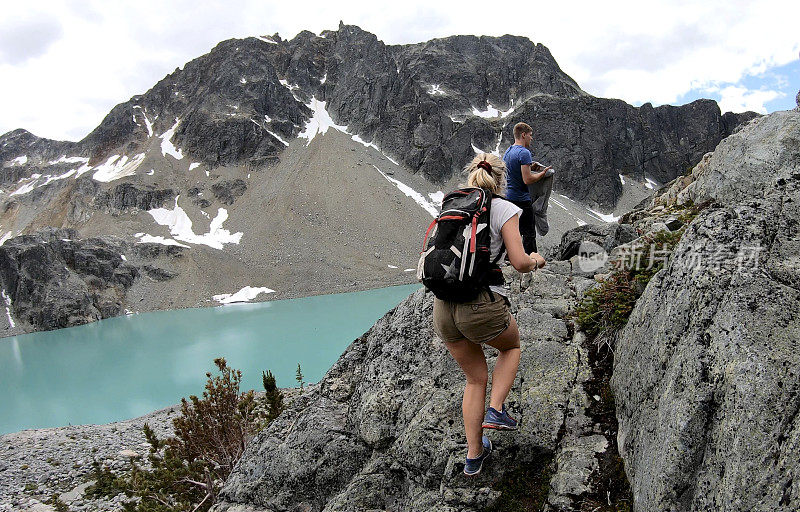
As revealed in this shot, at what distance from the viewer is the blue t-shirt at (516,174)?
684 centimetres

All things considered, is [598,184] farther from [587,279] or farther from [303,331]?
[587,279]

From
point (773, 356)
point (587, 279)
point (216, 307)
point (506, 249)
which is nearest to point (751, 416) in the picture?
point (773, 356)

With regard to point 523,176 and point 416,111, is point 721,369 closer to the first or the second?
point 523,176

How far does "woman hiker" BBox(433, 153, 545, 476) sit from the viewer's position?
3.67 m

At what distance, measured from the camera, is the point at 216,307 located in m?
76.7

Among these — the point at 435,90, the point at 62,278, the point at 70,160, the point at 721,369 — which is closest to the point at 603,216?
the point at 435,90

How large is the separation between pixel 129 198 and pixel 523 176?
12122 cm

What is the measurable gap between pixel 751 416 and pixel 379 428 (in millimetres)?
3448

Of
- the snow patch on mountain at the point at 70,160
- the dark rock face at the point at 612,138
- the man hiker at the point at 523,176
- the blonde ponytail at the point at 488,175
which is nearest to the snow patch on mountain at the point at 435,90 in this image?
the dark rock face at the point at 612,138

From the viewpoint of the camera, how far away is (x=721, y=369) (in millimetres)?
2764

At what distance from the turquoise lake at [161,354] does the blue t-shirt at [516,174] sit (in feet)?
79.2

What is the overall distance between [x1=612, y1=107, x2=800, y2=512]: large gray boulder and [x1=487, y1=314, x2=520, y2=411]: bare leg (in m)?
0.93

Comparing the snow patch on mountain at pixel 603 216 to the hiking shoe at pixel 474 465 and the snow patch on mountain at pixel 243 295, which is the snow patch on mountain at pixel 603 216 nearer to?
the snow patch on mountain at pixel 243 295

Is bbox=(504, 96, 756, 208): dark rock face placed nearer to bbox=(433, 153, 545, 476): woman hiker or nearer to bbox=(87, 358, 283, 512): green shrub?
bbox=(87, 358, 283, 512): green shrub
